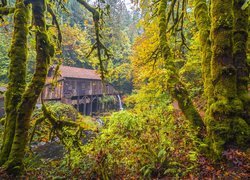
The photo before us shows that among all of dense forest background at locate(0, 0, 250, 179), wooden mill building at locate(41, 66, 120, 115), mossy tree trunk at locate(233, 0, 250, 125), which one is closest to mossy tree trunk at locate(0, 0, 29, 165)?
dense forest background at locate(0, 0, 250, 179)

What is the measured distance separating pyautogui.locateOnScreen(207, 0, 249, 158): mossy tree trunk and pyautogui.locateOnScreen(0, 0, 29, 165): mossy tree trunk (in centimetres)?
359

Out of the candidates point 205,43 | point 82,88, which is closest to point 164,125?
point 205,43

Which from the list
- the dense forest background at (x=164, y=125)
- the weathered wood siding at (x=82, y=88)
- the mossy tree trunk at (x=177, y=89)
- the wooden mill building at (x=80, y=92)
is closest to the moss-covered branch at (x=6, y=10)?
the dense forest background at (x=164, y=125)

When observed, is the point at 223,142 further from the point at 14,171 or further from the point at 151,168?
the point at 14,171

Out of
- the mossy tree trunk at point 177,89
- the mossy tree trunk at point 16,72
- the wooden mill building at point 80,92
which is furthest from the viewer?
the wooden mill building at point 80,92

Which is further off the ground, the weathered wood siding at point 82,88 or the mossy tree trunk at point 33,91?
the weathered wood siding at point 82,88

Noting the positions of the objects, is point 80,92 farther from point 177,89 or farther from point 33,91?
point 33,91

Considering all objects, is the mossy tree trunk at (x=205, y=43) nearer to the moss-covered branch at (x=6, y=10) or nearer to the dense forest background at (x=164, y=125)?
the dense forest background at (x=164, y=125)

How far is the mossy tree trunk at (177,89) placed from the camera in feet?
15.2

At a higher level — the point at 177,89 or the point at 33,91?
the point at 177,89

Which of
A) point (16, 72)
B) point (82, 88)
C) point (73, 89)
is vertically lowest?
point (16, 72)

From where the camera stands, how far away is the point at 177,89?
496 centimetres

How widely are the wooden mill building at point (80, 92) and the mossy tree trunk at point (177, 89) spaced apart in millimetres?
18677

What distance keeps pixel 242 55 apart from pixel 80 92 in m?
25.8
